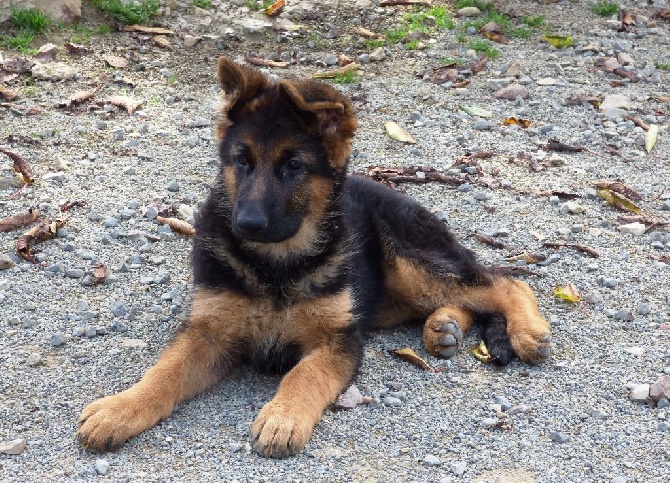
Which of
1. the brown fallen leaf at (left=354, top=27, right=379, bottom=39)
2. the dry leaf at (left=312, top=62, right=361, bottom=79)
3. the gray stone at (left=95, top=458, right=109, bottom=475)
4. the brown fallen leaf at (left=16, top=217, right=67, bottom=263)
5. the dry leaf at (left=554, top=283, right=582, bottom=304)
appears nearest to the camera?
the gray stone at (left=95, top=458, right=109, bottom=475)

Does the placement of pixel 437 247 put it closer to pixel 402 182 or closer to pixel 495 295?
pixel 495 295

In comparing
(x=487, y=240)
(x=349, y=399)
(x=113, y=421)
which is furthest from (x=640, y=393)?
(x=113, y=421)

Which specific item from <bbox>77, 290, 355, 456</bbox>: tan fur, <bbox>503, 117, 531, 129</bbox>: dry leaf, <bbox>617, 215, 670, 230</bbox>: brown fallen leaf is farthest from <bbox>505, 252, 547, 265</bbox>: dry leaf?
<bbox>503, 117, 531, 129</bbox>: dry leaf

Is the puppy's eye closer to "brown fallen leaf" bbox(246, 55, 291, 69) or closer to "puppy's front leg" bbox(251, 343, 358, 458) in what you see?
"puppy's front leg" bbox(251, 343, 358, 458)

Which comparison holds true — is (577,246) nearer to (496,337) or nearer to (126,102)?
(496,337)

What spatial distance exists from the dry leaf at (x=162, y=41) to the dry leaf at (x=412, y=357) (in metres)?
5.70

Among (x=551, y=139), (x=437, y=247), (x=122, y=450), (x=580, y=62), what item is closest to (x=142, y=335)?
(x=122, y=450)

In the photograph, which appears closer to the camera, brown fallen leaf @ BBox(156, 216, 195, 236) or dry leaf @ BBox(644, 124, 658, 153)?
brown fallen leaf @ BBox(156, 216, 195, 236)

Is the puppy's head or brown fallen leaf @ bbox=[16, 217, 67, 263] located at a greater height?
the puppy's head

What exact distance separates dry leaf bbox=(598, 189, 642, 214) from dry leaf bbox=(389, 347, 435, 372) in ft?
9.20

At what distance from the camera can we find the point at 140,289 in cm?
628

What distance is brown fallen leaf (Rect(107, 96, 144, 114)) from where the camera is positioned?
9.05 metres

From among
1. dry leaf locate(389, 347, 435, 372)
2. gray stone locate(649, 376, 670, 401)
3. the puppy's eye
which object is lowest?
dry leaf locate(389, 347, 435, 372)

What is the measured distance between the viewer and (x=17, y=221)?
6.91 meters
